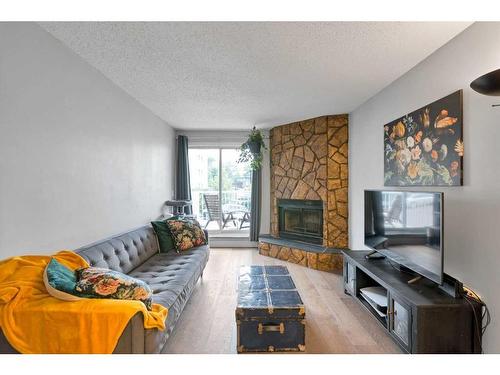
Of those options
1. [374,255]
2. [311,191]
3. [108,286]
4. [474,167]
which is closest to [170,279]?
[108,286]

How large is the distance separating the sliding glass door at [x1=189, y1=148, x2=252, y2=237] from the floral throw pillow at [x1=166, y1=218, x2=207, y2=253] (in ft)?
6.22

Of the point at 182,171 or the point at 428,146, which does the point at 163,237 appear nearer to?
the point at 182,171

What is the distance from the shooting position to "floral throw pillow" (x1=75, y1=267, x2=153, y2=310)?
1.51 meters

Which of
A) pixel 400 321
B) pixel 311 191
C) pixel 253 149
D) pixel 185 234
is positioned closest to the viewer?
pixel 400 321

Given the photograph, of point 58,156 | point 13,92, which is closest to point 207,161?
point 58,156

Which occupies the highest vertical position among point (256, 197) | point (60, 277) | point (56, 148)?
point (56, 148)

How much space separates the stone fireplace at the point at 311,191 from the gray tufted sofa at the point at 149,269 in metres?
1.70

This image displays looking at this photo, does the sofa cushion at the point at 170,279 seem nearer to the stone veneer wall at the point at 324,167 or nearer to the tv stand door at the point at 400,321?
the tv stand door at the point at 400,321

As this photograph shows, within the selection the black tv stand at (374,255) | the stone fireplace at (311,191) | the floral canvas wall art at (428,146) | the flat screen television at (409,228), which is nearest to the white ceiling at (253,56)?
the floral canvas wall art at (428,146)

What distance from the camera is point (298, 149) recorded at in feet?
15.1

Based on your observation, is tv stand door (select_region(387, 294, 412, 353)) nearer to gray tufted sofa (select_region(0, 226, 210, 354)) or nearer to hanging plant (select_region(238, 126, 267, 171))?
gray tufted sofa (select_region(0, 226, 210, 354))

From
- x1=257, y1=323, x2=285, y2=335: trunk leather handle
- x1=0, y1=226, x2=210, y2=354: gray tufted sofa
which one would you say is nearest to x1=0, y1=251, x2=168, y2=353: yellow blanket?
x1=0, y1=226, x2=210, y2=354: gray tufted sofa

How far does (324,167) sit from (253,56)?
2.47 m

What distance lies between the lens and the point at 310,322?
2.43m
